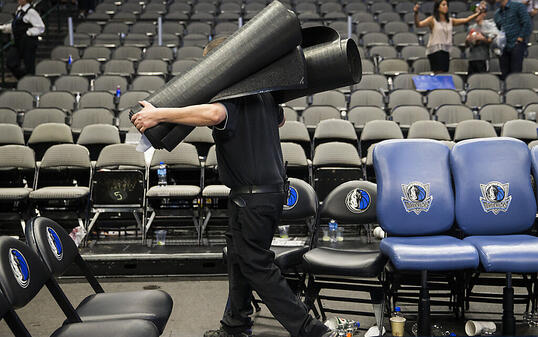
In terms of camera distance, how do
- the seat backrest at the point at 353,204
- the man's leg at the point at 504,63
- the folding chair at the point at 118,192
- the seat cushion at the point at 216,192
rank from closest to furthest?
the seat backrest at the point at 353,204, the seat cushion at the point at 216,192, the folding chair at the point at 118,192, the man's leg at the point at 504,63

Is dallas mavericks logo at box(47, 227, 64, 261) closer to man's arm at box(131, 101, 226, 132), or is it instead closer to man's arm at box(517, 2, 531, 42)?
man's arm at box(131, 101, 226, 132)

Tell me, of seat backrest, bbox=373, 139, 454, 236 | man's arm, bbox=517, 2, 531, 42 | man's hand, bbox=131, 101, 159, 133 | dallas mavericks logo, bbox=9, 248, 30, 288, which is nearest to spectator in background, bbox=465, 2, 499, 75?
man's arm, bbox=517, 2, 531, 42

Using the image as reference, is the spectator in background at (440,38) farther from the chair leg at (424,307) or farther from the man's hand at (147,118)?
the man's hand at (147,118)

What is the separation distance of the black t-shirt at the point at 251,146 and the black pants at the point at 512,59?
6.80m

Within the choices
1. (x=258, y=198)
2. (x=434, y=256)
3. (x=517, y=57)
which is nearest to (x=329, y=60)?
(x=258, y=198)

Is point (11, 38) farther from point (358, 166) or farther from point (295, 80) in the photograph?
point (295, 80)

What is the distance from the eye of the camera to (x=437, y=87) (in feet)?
26.9

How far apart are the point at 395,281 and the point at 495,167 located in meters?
0.94

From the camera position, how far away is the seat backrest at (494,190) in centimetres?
365

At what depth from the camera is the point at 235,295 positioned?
3.08m

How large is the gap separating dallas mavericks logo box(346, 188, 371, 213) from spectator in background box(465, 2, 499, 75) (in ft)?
18.3


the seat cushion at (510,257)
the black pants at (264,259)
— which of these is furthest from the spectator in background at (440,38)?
the black pants at (264,259)

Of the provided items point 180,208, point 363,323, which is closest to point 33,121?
point 180,208

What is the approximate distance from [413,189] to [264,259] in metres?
1.26
